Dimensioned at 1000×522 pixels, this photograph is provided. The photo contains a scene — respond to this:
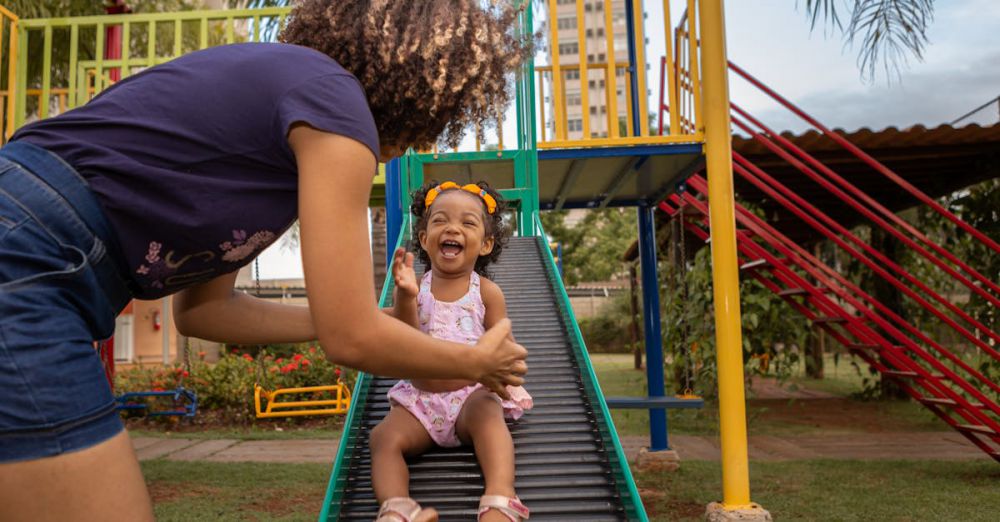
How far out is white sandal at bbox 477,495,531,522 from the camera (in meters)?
2.36

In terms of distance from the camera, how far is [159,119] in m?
1.23

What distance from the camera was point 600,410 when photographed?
3158 millimetres

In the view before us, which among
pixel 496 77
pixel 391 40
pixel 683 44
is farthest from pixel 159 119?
pixel 683 44

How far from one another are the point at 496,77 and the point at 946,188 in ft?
28.4

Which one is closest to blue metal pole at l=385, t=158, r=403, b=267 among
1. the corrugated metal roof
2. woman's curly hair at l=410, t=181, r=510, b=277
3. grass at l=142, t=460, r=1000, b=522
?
woman's curly hair at l=410, t=181, r=510, b=277


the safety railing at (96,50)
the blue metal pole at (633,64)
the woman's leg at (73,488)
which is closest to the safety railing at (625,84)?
the blue metal pole at (633,64)

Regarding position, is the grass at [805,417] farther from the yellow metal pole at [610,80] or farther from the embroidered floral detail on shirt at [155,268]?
the embroidered floral detail on shirt at [155,268]

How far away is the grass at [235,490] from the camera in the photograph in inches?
178

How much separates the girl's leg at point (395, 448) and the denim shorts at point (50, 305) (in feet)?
4.81

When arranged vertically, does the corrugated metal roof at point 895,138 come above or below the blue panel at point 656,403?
above

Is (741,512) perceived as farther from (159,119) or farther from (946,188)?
(946,188)

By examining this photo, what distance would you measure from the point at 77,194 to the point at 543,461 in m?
2.07

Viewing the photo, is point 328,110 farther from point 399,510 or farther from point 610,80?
point 610,80

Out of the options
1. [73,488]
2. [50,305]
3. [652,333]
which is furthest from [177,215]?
[652,333]
